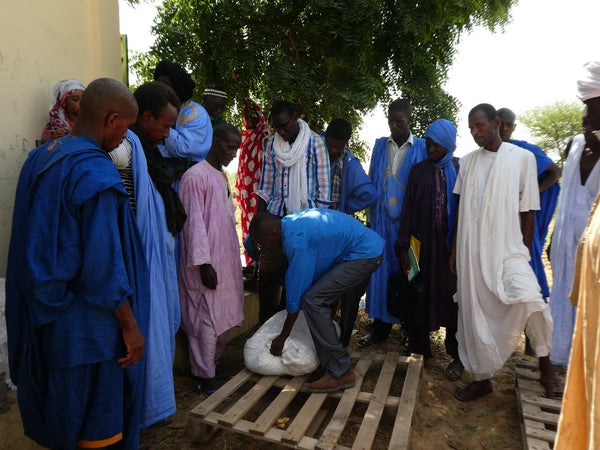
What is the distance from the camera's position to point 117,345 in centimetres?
183

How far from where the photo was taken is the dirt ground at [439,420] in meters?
2.88

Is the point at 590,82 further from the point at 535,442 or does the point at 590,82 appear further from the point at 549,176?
the point at 535,442

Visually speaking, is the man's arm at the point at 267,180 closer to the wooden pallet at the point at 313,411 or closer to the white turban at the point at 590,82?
the wooden pallet at the point at 313,411

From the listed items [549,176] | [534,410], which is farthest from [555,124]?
[534,410]

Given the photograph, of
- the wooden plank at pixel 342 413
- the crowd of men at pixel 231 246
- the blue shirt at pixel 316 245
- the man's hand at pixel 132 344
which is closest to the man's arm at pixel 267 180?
the crowd of men at pixel 231 246

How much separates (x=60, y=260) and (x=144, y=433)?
6.09 feet

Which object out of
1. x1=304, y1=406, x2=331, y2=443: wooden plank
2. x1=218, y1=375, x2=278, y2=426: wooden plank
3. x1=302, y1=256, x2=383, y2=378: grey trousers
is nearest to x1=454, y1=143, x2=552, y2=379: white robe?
x1=302, y1=256, x2=383, y2=378: grey trousers

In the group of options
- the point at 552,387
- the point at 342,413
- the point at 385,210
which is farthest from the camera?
the point at 385,210

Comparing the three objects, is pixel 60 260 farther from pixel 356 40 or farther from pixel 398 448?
pixel 356 40

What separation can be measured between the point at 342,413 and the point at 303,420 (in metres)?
0.27

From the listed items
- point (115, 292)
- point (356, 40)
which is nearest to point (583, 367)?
point (115, 292)

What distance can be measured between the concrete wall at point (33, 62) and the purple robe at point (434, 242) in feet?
9.91

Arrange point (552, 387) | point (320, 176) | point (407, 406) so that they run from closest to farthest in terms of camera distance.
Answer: point (407, 406) < point (552, 387) < point (320, 176)

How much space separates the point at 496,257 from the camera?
327cm
